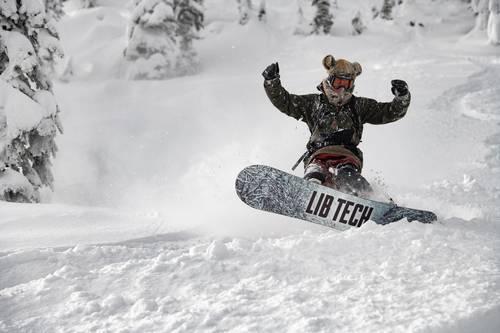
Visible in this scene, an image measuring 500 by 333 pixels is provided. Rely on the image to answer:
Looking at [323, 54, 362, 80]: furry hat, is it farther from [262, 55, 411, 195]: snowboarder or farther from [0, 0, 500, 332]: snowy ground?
[0, 0, 500, 332]: snowy ground

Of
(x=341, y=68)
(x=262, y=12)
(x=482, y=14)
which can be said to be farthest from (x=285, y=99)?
(x=482, y=14)

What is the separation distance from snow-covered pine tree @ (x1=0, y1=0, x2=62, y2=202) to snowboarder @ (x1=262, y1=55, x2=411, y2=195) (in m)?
5.03

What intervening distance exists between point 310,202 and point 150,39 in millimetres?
16809

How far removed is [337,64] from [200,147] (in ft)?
27.6

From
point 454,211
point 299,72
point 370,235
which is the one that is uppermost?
point 299,72

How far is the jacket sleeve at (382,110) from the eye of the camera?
6.22m

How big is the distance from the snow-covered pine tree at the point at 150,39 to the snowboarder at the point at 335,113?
15119 mm

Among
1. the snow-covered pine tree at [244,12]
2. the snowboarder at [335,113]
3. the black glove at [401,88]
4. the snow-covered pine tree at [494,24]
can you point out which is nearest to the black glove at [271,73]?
the snowboarder at [335,113]

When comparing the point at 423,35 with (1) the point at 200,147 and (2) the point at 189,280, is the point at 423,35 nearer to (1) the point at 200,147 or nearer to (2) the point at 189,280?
(1) the point at 200,147

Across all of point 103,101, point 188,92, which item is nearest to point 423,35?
point 188,92

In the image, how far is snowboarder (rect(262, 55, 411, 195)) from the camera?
6.04 m

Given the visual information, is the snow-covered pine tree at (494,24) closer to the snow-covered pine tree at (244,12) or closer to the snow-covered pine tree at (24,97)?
the snow-covered pine tree at (244,12)

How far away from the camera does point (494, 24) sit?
29.7 metres

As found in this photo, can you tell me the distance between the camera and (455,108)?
13.9m
